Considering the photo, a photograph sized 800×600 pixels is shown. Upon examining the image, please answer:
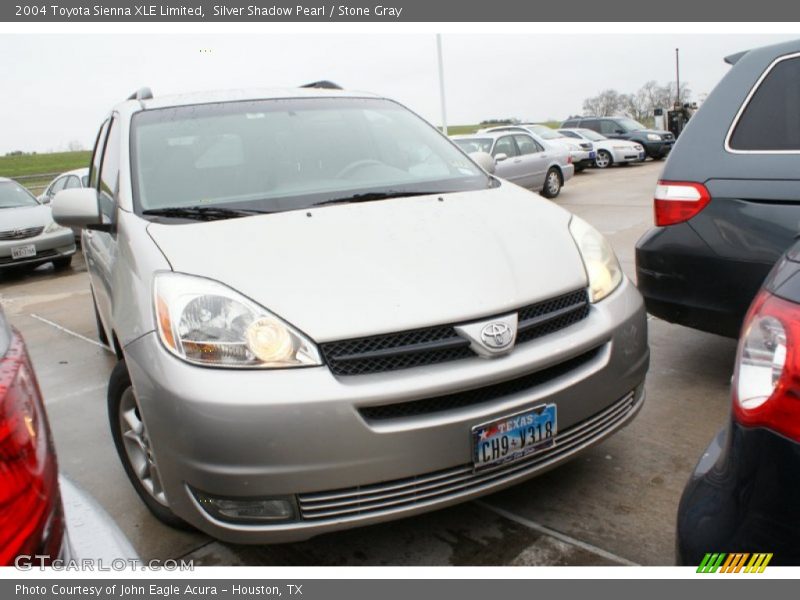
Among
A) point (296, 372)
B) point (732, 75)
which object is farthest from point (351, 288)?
point (732, 75)

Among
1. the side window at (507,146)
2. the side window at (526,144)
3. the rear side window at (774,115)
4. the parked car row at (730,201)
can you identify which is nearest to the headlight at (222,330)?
the parked car row at (730,201)

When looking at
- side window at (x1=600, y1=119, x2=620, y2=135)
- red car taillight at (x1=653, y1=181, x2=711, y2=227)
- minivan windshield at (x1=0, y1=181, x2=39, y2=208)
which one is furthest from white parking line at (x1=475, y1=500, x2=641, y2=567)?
side window at (x1=600, y1=119, x2=620, y2=135)

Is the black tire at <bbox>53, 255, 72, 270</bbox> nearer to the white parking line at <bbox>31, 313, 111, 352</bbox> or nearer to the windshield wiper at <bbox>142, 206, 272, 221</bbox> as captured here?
the white parking line at <bbox>31, 313, 111, 352</bbox>

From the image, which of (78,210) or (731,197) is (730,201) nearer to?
(731,197)

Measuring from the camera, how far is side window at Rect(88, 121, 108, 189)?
14.4 feet

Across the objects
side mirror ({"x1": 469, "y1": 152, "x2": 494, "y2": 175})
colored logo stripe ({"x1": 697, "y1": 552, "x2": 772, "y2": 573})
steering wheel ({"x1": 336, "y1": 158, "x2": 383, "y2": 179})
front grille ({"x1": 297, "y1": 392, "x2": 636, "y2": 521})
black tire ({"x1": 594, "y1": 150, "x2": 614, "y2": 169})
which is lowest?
black tire ({"x1": 594, "y1": 150, "x2": 614, "y2": 169})

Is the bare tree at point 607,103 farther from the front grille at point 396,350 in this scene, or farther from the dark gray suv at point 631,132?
the front grille at point 396,350

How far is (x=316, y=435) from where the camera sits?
79.7 inches

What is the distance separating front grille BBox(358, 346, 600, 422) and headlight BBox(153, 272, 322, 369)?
0.24 m

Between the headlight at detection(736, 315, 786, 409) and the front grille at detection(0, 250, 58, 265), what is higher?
the headlight at detection(736, 315, 786, 409)

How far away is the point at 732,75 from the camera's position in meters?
3.42

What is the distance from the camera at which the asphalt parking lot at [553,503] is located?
2424 millimetres

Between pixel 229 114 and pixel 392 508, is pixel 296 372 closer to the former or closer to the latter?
pixel 392 508

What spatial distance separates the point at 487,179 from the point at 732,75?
1292 millimetres
